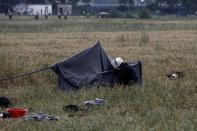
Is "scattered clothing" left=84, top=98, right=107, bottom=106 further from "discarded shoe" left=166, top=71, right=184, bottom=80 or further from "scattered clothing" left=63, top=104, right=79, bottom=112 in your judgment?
"discarded shoe" left=166, top=71, right=184, bottom=80

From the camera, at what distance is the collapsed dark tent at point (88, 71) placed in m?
13.8

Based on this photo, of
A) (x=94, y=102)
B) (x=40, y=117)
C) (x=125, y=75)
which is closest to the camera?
(x=40, y=117)

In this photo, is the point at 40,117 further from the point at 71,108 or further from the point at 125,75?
the point at 125,75

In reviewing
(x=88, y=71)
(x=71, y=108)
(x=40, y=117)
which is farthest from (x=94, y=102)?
(x=88, y=71)

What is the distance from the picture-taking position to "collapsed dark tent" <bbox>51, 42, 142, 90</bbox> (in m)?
13.8

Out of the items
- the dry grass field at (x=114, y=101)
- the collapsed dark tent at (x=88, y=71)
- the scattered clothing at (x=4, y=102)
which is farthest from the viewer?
the collapsed dark tent at (x=88, y=71)

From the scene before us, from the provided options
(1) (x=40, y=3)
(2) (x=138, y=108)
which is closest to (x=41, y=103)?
(2) (x=138, y=108)

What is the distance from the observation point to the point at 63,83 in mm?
13859

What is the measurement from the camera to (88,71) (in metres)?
14.2

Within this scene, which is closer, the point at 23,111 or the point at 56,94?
the point at 23,111

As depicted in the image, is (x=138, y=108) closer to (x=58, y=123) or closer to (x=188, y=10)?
(x=58, y=123)

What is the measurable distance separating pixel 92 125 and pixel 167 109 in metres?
2.10

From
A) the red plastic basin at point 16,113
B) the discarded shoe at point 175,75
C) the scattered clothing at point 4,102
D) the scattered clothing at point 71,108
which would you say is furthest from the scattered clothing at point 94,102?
the discarded shoe at point 175,75

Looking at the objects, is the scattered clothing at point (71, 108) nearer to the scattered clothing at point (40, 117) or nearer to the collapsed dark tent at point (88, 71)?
Result: the scattered clothing at point (40, 117)
